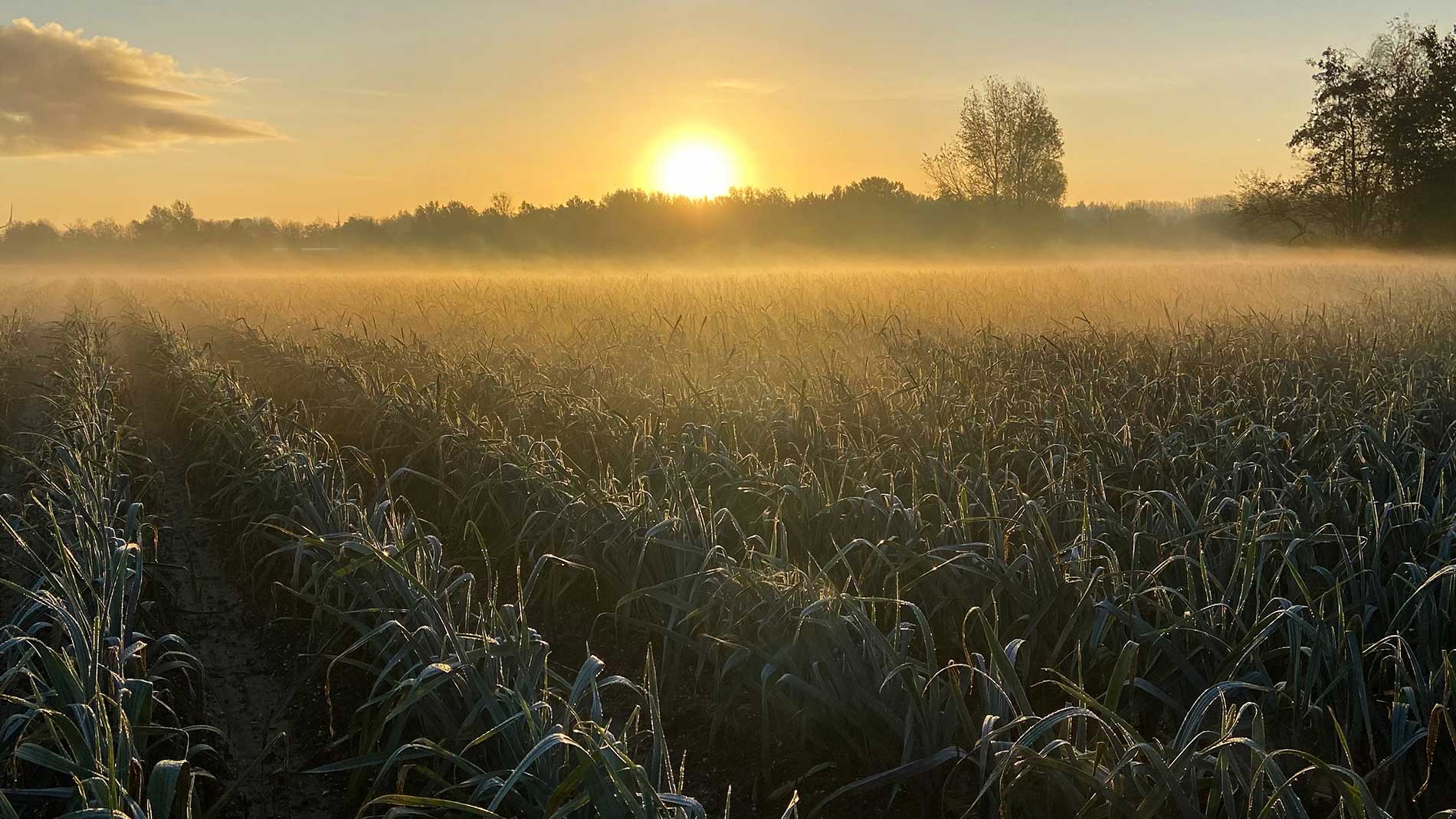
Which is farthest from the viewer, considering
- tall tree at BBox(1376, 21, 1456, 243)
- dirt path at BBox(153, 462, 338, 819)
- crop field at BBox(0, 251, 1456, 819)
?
tall tree at BBox(1376, 21, 1456, 243)

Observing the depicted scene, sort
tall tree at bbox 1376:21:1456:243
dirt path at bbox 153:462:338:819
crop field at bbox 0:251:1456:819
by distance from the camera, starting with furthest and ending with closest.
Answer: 1. tall tree at bbox 1376:21:1456:243
2. dirt path at bbox 153:462:338:819
3. crop field at bbox 0:251:1456:819

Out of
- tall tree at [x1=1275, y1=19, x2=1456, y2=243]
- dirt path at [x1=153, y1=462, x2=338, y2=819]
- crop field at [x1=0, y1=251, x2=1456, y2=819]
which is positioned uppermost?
tall tree at [x1=1275, y1=19, x2=1456, y2=243]

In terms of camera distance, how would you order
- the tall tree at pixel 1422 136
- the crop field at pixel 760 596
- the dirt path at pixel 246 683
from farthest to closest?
the tall tree at pixel 1422 136 < the dirt path at pixel 246 683 < the crop field at pixel 760 596

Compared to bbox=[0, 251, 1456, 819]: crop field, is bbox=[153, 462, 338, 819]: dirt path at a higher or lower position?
lower

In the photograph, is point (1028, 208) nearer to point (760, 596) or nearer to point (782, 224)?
point (782, 224)

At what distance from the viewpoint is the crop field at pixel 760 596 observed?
207 centimetres

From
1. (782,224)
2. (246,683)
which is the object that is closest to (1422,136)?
(782,224)

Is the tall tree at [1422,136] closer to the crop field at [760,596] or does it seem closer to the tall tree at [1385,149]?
the tall tree at [1385,149]

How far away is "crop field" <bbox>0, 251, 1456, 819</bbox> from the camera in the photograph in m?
2.07

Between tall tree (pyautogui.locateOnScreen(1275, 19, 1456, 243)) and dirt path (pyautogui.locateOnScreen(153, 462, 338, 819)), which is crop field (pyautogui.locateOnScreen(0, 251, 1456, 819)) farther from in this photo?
tall tree (pyautogui.locateOnScreen(1275, 19, 1456, 243))

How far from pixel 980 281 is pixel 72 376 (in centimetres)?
1083

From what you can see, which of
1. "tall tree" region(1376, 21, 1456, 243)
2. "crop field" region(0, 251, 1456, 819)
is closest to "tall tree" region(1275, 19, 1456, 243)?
"tall tree" region(1376, 21, 1456, 243)

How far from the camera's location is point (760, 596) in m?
→ 2.85

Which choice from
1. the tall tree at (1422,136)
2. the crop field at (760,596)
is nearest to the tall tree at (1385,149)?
the tall tree at (1422,136)
